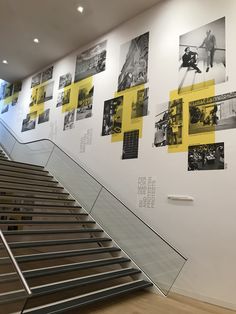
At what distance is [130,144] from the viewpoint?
5832 millimetres

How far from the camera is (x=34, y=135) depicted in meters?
8.88

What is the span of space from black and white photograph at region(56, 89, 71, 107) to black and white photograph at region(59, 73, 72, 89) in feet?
0.74

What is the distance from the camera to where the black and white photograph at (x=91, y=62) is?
711cm

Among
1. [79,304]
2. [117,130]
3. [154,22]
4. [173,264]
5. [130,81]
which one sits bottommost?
[79,304]

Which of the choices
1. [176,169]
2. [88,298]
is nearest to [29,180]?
[176,169]

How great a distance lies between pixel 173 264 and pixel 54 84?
641 centimetres

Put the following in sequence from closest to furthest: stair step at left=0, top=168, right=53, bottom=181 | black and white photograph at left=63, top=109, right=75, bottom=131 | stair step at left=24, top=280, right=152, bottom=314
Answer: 1. stair step at left=24, top=280, right=152, bottom=314
2. stair step at left=0, top=168, right=53, bottom=181
3. black and white photograph at left=63, top=109, right=75, bottom=131

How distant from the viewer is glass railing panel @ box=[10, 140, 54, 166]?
7225 mm

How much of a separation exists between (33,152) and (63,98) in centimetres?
176

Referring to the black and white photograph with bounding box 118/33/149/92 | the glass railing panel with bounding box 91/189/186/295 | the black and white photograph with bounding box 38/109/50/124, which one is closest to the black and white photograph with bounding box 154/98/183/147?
the black and white photograph with bounding box 118/33/149/92

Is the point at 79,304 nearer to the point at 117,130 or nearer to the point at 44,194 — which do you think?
the point at 44,194

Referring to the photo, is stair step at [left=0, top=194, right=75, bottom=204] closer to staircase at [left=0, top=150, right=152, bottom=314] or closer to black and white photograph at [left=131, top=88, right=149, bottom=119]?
staircase at [left=0, top=150, right=152, bottom=314]

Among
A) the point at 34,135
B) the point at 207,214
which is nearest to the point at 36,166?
the point at 34,135

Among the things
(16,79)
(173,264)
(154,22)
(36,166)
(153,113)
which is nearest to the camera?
(173,264)
